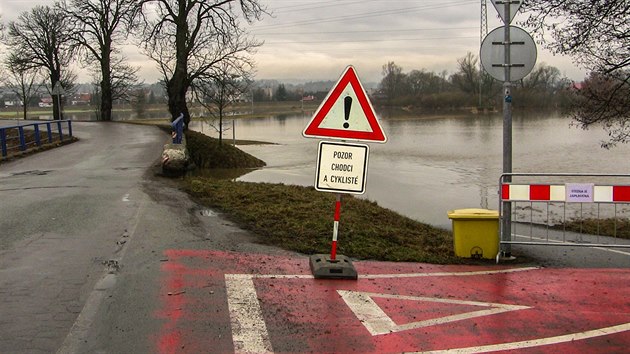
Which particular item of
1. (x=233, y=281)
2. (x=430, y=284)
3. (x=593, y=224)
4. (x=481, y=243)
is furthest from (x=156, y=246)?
(x=593, y=224)

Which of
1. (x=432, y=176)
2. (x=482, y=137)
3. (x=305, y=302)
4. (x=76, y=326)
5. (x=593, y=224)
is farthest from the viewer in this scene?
(x=482, y=137)

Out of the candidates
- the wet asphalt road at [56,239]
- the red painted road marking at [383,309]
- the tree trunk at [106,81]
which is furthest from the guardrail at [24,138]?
the tree trunk at [106,81]

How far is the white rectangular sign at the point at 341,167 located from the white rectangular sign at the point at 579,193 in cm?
313

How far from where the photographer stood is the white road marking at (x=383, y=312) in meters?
4.81

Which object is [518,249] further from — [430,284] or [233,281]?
[233,281]

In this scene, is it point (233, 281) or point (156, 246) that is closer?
point (233, 281)

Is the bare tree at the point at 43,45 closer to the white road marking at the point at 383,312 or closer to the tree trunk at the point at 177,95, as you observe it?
the tree trunk at the point at 177,95

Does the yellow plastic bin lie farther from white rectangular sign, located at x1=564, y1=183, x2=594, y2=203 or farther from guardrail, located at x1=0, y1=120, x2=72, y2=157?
guardrail, located at x1=0, y1=120, x2=72, y2=157

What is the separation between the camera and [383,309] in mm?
5250

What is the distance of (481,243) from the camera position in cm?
768

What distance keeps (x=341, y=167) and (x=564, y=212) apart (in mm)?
5288

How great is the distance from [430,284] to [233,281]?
2.16 meters

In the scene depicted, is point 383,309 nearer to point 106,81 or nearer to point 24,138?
point 24,138

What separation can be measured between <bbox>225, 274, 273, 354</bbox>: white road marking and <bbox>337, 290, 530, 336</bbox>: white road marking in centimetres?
89
